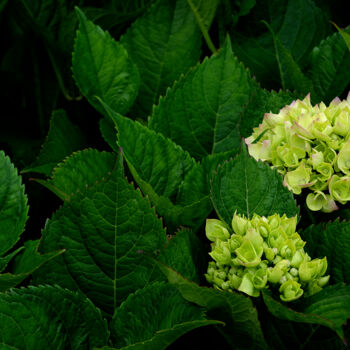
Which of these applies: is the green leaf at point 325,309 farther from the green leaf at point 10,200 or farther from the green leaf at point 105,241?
the green leaf at point 10,200

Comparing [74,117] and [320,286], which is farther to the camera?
[74,117]

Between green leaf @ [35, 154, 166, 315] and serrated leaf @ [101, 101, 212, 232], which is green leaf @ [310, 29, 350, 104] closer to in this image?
serrated leaf @ [101, 101, 212, 232]

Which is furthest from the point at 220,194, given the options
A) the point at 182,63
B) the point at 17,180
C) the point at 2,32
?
the point at 2,32

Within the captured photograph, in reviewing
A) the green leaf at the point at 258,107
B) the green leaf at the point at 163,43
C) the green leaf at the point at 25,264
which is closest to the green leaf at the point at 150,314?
the green leaf at the point at 25,264

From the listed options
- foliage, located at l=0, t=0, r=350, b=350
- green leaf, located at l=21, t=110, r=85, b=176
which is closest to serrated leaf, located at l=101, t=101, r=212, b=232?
foliage, located at l=0, t=0, r=350, b=350

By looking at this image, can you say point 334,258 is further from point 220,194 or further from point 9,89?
point 9,89

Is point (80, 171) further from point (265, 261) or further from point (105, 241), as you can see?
point (265, 261)
